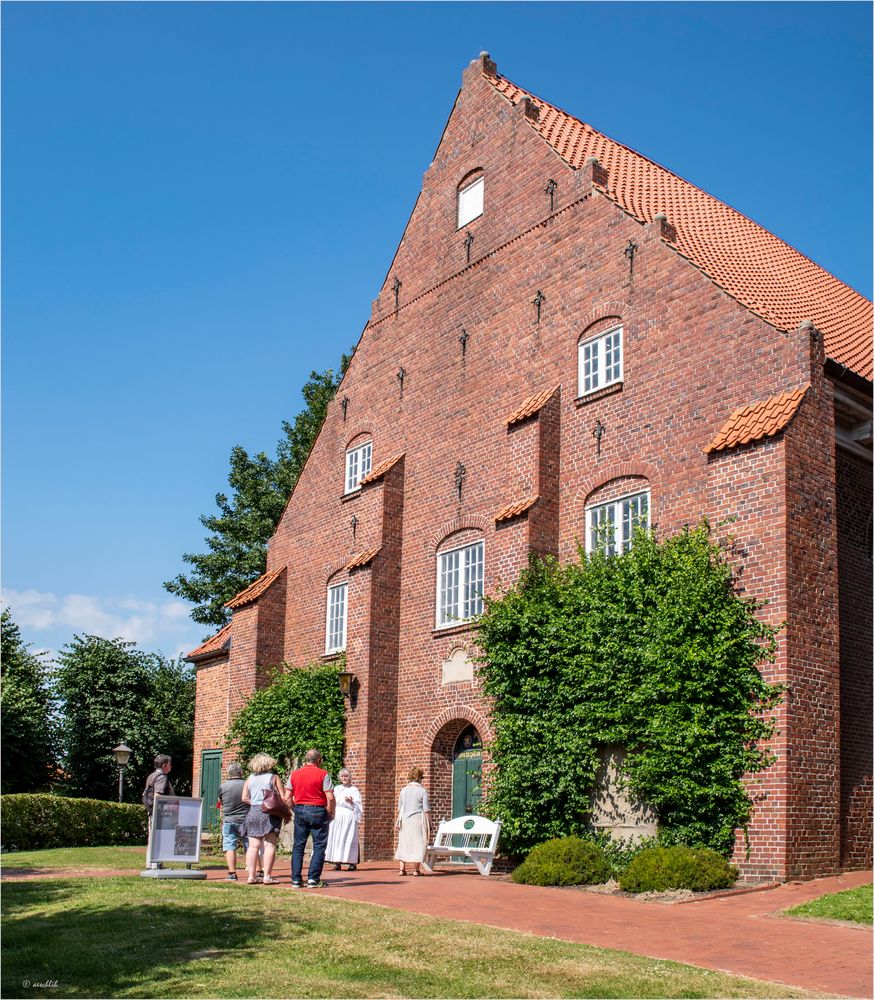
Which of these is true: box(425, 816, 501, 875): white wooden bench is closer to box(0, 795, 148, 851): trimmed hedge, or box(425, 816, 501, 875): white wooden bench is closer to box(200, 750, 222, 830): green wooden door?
box(200, 750, 222, 830): green wooden door

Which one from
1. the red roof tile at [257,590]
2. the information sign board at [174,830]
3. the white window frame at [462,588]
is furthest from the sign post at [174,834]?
the red roof tile at [257,590]

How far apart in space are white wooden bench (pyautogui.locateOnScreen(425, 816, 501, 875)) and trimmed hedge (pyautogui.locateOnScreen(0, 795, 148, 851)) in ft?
38.3

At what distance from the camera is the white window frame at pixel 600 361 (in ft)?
64.5

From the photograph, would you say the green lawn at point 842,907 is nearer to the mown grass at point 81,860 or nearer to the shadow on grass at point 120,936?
the shadow on grass at point 120,936

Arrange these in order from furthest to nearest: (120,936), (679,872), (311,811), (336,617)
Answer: (336,617)
(311,811)
(679,872)
(120,936)

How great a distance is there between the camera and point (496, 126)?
2412 centimetres

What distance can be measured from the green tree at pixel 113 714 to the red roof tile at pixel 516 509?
22.3m

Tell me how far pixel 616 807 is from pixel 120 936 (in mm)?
8770

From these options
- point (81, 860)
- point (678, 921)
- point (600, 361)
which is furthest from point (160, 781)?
point (600, 361)

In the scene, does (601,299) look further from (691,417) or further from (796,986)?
(796,986)

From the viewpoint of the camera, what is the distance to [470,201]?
965 inches

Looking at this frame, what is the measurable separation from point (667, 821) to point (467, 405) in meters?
9.53

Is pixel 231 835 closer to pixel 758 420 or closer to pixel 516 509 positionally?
pixel 516 509

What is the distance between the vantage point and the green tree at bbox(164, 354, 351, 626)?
4316 centimetres
